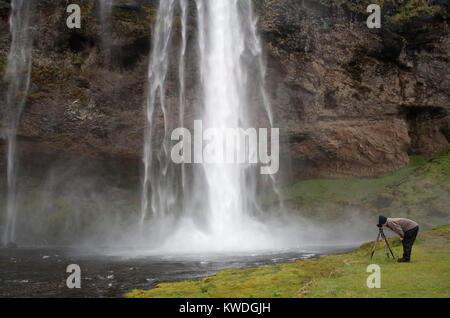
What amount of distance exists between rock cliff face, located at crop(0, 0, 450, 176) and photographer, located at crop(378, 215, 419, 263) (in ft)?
73.6

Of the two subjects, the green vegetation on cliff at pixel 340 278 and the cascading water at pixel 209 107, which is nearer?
the green vegetation on cliff at pixel 340 278

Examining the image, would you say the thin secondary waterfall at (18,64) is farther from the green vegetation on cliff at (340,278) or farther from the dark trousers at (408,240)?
the dark trousers at (408,240)

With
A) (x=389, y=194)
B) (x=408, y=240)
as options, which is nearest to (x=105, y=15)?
(x=389, y=194)

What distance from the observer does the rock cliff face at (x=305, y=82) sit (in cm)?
2797

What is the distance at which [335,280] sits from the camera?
7.93 m

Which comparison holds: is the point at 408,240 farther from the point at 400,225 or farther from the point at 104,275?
the point at 104,275

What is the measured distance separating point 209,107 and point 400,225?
21.0m

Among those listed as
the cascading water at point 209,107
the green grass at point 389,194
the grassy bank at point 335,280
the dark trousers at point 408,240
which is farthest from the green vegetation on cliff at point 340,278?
the cascading water at point 209,107

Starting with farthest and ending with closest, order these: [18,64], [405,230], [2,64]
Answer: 1. [18,64]
2. [2,64]
3. [405,230]

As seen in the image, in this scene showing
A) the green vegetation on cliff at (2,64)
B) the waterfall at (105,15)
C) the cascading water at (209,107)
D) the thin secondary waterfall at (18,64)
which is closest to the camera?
the green vegetation on cliff at (2,64)

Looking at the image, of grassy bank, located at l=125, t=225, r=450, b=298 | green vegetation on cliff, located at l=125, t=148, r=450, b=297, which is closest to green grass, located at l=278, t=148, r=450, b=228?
green vegetation on cliff, located at l=125, t=148, r=450, b=297

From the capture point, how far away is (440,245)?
11445 millimetres

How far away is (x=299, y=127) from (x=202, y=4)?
12768 mm
